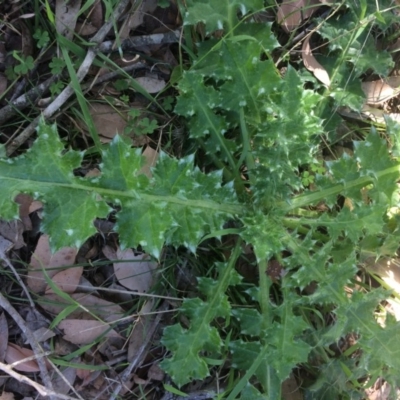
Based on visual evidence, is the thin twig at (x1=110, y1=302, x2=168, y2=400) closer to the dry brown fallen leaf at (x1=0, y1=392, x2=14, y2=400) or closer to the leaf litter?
the leaf litter

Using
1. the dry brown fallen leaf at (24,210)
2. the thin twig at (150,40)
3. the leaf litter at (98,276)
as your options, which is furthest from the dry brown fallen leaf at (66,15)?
the dry brown fallen leaf at (24,210)

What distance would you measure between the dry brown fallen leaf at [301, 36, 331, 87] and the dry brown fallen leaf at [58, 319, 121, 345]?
4.98ft

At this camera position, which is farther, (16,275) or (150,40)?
(150,40)

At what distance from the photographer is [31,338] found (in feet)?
7.97

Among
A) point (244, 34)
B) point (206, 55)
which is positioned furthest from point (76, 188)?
point (244, 34)

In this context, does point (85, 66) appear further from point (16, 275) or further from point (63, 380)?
point (63, 380)

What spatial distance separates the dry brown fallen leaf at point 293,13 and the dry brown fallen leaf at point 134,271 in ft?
4.21

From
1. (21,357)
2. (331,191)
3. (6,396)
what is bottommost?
(6,396)

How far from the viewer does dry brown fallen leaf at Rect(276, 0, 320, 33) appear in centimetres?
260

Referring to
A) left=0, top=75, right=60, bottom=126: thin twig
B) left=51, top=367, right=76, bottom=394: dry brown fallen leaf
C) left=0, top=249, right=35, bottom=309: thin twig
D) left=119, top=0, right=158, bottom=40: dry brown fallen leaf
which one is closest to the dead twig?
left=0, top=249, right=35, bottom=309: thin twig

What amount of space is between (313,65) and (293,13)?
0.88 feet

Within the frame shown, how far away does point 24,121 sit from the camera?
8.31ft

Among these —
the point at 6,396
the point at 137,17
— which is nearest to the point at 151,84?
the point at 137,17

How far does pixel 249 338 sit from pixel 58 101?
1.39 m
